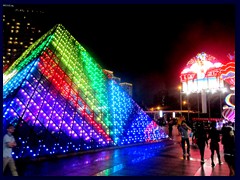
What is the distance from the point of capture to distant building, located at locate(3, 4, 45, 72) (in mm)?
64756

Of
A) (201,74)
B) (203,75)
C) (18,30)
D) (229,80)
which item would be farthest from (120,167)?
(18,30)

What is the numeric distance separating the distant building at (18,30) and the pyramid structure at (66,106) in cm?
5526

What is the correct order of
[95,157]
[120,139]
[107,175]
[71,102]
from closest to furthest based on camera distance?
1. [107,175]
2. [95,157]
3. [71,102]
4. [120,139]

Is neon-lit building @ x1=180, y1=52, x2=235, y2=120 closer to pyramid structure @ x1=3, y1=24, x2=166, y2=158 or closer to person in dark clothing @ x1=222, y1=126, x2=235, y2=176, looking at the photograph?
pyramid structure @ x1=3, y1=24, x2=166, y2=158

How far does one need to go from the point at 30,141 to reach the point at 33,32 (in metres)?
68.2

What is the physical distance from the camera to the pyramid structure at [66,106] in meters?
8.34

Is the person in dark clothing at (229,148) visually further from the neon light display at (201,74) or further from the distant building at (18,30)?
the distant building at (18,30)

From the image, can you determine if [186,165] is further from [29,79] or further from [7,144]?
[29,79]

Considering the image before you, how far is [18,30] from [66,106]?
2596 inches

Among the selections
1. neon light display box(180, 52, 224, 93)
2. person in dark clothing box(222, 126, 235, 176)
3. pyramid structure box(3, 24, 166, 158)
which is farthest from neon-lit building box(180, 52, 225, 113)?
person in dark clothing box(222, 126, 235, 176)

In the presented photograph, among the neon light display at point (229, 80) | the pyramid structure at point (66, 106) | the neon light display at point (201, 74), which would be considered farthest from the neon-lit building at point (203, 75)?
the pyramid structure at point (66, 106)

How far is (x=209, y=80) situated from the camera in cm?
3127

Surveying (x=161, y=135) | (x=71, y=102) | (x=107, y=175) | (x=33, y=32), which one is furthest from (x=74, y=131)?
(x=33, y=32)

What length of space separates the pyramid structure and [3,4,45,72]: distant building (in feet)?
181
